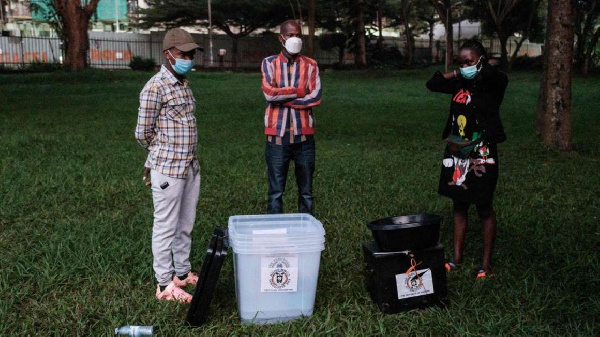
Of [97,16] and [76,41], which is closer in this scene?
[76,41]

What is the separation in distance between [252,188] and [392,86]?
751 inches

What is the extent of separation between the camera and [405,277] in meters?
4.14

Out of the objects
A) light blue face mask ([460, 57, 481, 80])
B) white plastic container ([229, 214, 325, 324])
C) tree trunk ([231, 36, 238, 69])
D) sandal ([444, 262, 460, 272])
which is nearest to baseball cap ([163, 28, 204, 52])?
white plastic container ([229, 214, 325, 324])

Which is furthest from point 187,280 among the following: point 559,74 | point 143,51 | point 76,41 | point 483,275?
point 143,51

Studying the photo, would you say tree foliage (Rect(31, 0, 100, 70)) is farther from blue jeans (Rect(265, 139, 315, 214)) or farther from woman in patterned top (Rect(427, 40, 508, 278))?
woman in patterned top (Rect(427, 40, 508, 278))

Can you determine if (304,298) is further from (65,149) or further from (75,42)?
(75,42)

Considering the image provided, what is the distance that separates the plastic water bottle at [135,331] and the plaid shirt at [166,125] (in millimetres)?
898

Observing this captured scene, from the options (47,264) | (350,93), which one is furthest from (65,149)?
(350,93)

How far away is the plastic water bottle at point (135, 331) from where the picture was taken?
3.73 m

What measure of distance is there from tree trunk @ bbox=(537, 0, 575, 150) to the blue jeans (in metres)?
5.90

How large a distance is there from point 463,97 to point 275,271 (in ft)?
6.01

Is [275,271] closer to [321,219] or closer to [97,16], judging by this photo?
[321,219]

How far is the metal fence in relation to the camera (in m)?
36.7

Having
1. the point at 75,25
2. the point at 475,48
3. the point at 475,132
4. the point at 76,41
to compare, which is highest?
the point at 75,25
